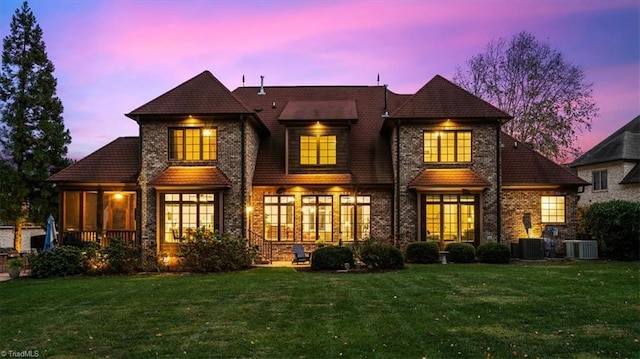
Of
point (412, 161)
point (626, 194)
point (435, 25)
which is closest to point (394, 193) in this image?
Result: point (412, 161)

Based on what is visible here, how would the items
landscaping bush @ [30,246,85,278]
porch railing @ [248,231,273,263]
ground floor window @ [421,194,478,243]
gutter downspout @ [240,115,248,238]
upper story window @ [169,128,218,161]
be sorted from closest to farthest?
landscaping bush @ [30,246,85,278] < gutter downspout @ [240,115,248,238] < upper story window @ [169,128,218,161] < ground floor window @ [421,194,478,243] < porch railing @ [248,231,273,263]

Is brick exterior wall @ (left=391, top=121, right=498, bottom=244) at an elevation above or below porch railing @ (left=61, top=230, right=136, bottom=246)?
above

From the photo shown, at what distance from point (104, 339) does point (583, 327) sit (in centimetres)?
812

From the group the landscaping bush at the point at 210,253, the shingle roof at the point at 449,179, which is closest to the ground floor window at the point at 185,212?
the landscaping bush at the point at 210,253

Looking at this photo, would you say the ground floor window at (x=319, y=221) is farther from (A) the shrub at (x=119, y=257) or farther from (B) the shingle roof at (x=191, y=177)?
(A) the shrub at (x=119, y=257)

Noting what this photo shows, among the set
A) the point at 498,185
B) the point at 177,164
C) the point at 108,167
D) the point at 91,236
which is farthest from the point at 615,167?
the point at 91,236

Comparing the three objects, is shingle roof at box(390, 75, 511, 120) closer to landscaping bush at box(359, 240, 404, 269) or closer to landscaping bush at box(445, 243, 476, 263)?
landscaping bush at box(445, 243, 476, 263)

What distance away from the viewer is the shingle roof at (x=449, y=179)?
64.2 ft

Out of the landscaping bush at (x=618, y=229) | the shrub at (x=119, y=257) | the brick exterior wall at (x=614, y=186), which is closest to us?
the shrub at (x=119, y=257)

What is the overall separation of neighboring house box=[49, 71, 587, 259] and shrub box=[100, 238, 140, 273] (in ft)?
6.93

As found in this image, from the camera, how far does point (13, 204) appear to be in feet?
77.1

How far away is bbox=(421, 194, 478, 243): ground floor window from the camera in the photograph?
20.1 metres

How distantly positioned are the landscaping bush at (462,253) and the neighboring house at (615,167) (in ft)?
44.1

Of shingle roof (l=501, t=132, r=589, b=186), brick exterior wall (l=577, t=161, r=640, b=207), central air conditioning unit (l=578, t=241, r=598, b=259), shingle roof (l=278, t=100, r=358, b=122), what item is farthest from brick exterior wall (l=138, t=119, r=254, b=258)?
brick exterior wall (l=577, t=161, r=640, b=207)
